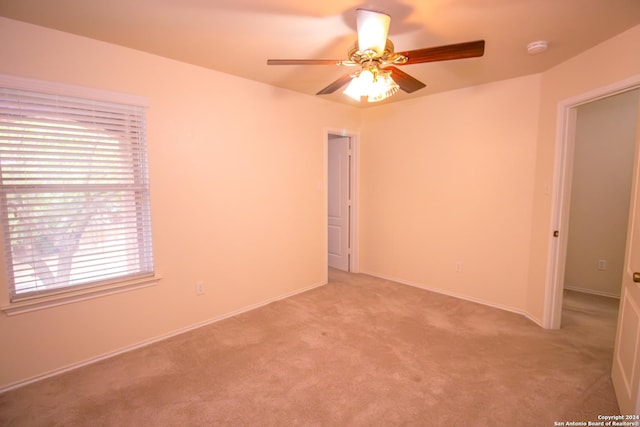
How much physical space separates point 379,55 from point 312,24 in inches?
22.6

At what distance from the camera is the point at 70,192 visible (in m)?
2.31

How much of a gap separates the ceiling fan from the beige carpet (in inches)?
77.6

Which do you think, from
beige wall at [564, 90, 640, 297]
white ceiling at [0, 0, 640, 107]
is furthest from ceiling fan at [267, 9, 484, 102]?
beige wall at [564, 90, 640, 297]

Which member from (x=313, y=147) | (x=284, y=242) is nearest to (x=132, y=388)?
(x=284, y=242)

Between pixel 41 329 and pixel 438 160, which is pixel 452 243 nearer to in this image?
pixel 438 160

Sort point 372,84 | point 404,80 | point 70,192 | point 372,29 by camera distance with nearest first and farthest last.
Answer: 1. point 372,29
2. point 372,84
3. point 404,80
4. point 70,192

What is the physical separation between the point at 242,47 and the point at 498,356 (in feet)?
10.4

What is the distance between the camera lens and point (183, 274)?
2.95 metres

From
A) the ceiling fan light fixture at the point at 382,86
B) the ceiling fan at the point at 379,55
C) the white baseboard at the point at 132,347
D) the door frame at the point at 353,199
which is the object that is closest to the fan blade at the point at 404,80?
the ceiling fan at the point at 379,55

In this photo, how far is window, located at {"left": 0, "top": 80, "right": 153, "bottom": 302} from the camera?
6.96ft

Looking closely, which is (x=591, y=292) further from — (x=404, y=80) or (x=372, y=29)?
(x=372, y=29)

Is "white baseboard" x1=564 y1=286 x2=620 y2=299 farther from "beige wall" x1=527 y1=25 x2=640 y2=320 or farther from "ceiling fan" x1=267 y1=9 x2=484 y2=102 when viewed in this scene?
"ceiling fan" x1=267 y1=9 x2=484 y2=102

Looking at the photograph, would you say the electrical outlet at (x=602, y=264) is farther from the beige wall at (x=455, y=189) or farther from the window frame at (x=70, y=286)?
the window frame at (x=70, y=286)

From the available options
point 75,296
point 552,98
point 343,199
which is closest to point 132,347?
point 75,296
